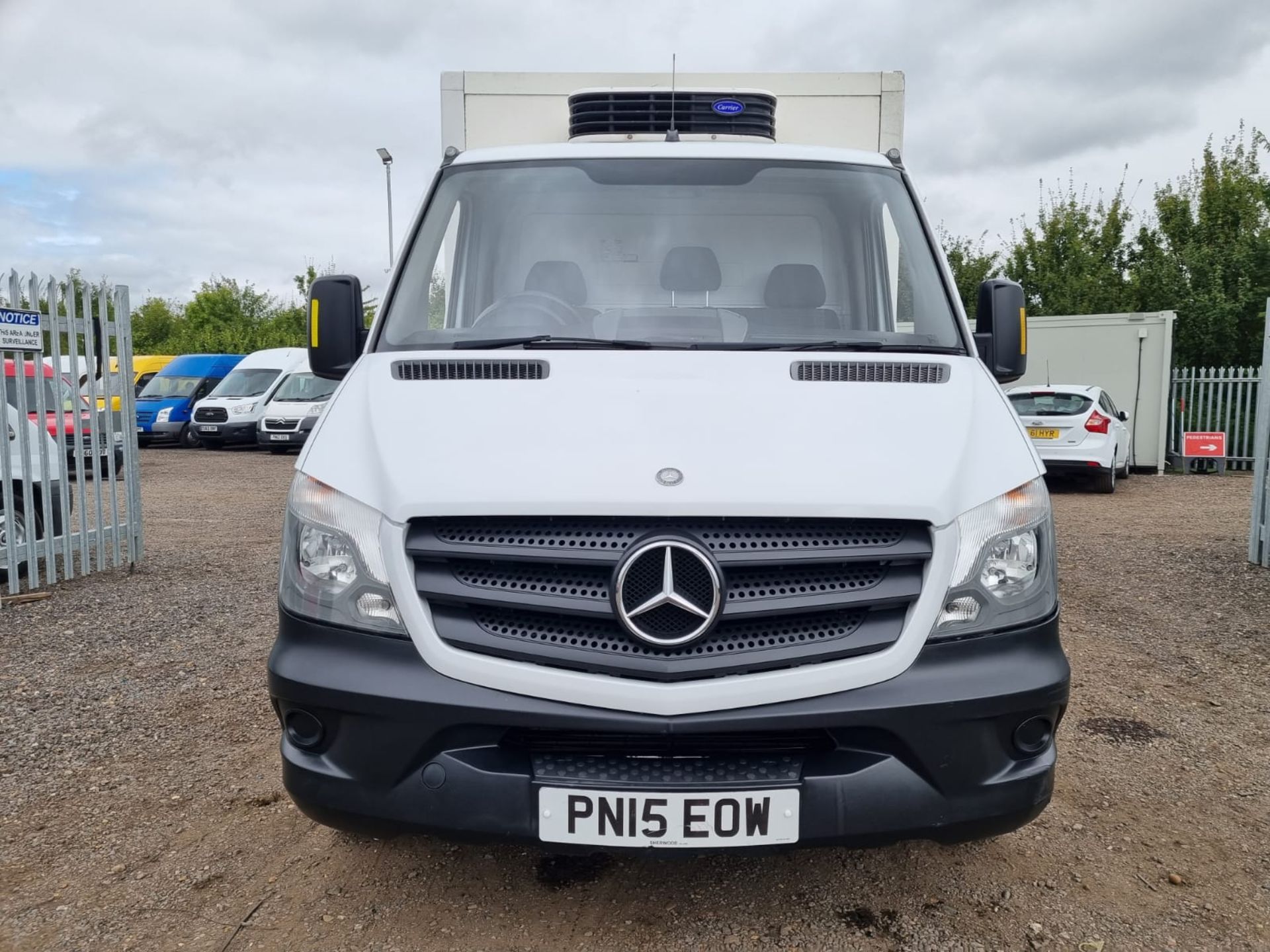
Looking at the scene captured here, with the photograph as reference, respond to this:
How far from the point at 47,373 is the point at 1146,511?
36.4ft

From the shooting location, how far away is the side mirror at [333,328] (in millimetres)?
3381

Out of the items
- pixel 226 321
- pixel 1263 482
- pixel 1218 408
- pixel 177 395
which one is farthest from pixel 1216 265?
pixel 226 321

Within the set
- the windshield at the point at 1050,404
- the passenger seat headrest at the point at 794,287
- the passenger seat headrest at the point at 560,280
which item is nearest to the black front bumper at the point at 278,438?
the windshield at the point at 1050,404

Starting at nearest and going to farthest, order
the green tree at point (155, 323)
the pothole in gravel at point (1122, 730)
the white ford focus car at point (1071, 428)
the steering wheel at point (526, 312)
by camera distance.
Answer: the steering wheel at point (526, 312) < the pothole in gravel at point (1122, 730) < the white ford focus car at point (1071, 428) < the green tree at point (155, 323)

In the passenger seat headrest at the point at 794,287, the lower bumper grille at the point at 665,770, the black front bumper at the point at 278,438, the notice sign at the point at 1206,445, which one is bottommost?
the black front bumper at the point at 278,438

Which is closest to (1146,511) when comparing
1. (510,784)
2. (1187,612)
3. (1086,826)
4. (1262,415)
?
(1262,415)

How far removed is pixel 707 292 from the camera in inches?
135

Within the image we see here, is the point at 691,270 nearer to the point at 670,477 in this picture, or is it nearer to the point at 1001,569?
the point at 670,477

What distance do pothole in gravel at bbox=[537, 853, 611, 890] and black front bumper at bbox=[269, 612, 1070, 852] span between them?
0.69m

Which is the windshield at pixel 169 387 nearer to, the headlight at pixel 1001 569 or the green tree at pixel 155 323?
the headlight at pixel 1001 569

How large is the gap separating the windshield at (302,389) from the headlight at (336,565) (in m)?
19.2

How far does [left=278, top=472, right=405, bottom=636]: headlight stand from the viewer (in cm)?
240

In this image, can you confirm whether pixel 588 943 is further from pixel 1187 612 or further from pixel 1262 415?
pixel 1262 415

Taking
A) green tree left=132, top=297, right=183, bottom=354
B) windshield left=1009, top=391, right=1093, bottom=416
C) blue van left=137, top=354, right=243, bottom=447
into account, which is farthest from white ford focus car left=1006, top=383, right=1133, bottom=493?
green tree left=132, top=297, right=183, bottom=354
